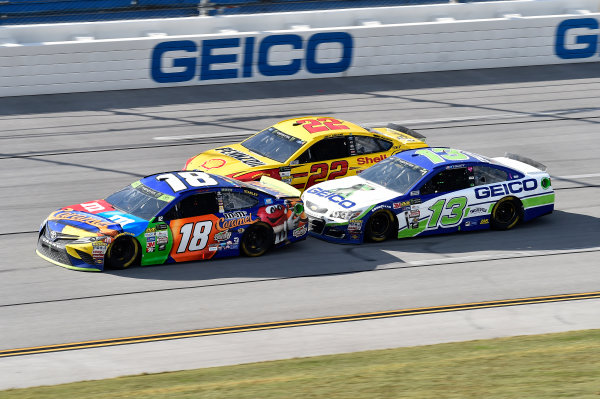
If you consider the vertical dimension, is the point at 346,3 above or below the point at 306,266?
above

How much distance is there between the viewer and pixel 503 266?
1402 centimetres

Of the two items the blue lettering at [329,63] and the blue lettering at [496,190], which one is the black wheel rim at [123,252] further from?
the blue lettering at [329,63]

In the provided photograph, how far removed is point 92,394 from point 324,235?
6.56 m

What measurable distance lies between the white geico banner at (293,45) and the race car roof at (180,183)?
422 inches

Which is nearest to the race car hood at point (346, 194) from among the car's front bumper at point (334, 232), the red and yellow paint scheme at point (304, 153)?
the car's front bumper at point (334, 232)

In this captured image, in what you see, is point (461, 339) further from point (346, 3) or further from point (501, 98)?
point (346, 3)

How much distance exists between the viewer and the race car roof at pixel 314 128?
668 inches

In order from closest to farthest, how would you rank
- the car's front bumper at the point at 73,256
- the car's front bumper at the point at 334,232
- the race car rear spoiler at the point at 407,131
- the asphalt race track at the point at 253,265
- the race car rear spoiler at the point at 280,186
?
the asphalt race track at the point at 253,265 < the car's front bumper at the point at 73,256 < the car's front bumper at the point at 334,232 < the race car rear spoiler at the point at 280,186 < the race car rear spoiler at the point at 407,131

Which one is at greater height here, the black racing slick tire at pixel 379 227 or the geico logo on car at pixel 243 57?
the geico logo on car at pixel 243 57

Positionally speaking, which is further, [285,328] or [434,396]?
[285,328]

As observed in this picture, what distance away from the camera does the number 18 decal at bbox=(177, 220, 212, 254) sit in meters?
13.5

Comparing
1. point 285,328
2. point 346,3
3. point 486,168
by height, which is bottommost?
point 285,328

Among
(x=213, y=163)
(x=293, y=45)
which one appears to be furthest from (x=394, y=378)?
(x=293, y=45)

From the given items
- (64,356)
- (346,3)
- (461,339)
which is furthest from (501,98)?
(64,356)
